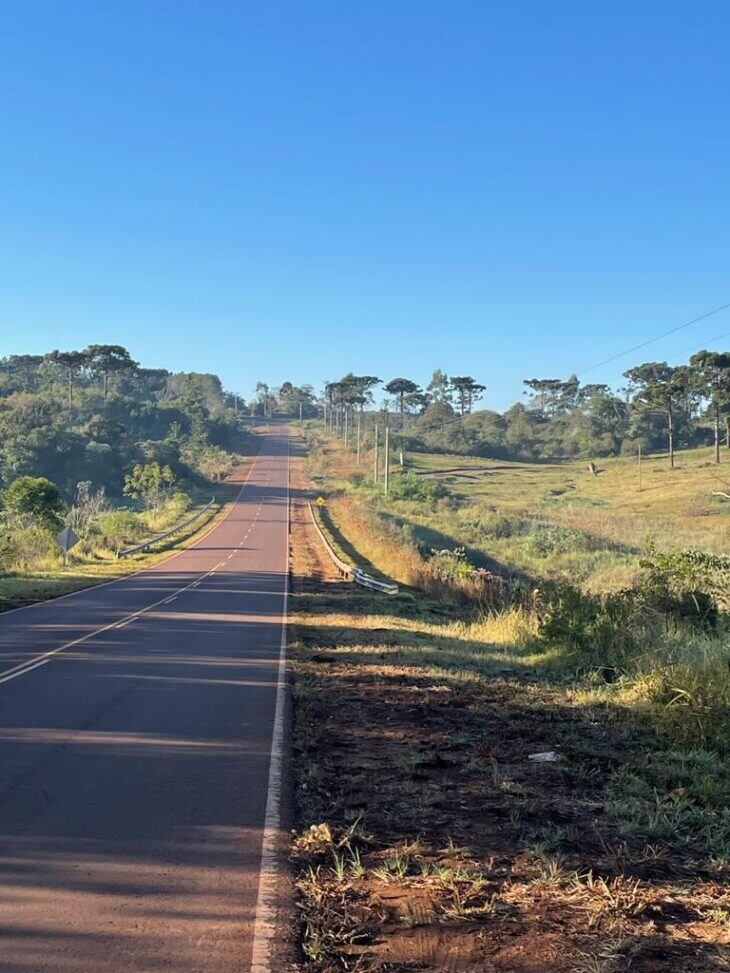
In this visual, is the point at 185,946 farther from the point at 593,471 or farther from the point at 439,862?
the point at 593,471

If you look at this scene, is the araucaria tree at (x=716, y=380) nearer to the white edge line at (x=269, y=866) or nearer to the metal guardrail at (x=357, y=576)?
the metal guardrail at (x=357, y=576)

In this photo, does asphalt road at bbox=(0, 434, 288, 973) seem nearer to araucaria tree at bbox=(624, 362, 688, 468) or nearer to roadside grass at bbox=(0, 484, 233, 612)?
roadside grass at bbox=(0, 484, 233, 612)

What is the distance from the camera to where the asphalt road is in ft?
13.7

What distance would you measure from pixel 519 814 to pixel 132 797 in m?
2.93

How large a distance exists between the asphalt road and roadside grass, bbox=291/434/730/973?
50 cm

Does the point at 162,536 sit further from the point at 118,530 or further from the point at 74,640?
the point at 74,640

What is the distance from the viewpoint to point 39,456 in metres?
76.3

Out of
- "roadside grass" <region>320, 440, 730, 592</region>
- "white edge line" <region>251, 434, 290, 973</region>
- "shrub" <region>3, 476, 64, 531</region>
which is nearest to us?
"white edge line" <region>251, 434, 290, 973</region>

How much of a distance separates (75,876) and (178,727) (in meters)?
4.00

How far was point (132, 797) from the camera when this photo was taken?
6.34m

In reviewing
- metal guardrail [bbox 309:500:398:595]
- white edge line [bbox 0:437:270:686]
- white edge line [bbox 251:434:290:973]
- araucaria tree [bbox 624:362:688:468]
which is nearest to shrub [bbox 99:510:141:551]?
white edge line [bbox 0:437:270:686]

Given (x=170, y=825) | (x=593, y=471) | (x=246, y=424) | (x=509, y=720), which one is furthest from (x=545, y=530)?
(x=246, y=424)

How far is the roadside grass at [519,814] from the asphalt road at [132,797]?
495 millimetres

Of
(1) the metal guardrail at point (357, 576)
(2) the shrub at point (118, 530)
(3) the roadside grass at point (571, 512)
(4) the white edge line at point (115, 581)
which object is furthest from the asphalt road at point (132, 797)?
(2) the shrub at point (118, 530)
